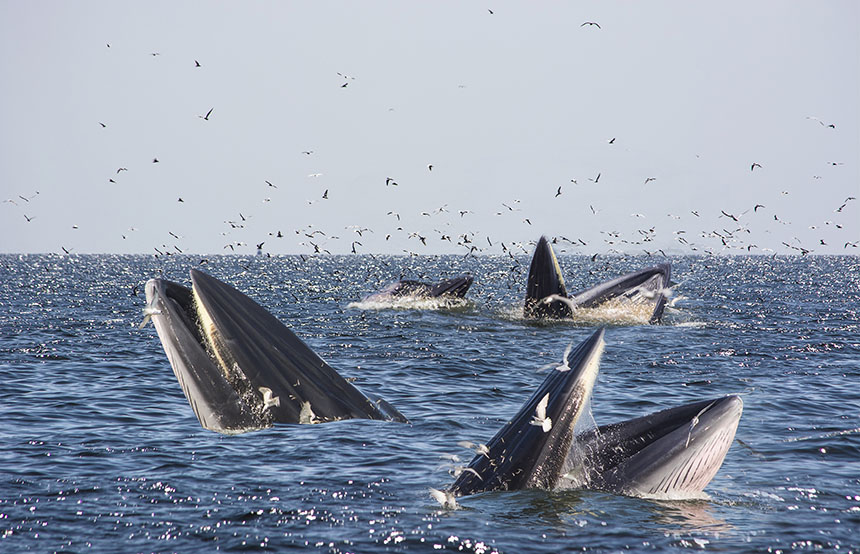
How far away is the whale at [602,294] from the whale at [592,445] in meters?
21.9

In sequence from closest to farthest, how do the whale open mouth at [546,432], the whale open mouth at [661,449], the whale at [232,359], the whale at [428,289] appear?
the whale open mouth at [546,432]
the whale open mouth at [661,449]
the whale at [232,359]
the whale at [428,289]

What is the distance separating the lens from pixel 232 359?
9930 millimetres

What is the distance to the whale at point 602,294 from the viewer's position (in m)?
31.9

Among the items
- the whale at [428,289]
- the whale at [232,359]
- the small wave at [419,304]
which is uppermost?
the whale at [232,359]

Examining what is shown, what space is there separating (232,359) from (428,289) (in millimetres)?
33057

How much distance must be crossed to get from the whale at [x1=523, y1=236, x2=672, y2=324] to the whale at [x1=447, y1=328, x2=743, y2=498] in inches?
863

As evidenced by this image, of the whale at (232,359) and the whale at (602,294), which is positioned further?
the whale at (602,294)

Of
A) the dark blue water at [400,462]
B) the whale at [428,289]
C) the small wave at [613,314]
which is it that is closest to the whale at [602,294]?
the small wave at [613,314]

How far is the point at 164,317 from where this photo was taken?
9633mm

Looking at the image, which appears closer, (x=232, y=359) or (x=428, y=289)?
(x=232, y=359)

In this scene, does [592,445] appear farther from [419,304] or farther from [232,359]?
[419,304]

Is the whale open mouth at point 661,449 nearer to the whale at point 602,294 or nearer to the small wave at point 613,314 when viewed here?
the whale at point 602,294

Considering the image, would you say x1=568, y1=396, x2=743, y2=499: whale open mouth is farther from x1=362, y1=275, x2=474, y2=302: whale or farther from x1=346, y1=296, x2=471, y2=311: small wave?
x1=346, y1=296, x2=471, y2=311: small wave

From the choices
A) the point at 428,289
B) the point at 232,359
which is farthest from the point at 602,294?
the point at 232,359
